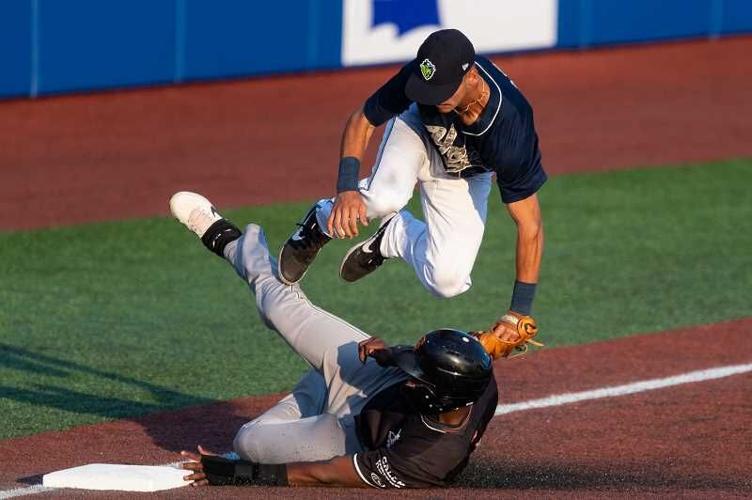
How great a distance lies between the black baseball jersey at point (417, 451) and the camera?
18.8 ft

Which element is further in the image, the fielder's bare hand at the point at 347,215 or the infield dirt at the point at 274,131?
the infield dirt at the point at 274,131

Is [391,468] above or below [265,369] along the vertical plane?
above

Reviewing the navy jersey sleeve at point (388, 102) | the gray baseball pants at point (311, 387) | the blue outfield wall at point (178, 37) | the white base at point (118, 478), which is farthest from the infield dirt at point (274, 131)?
the white base at point (118, 478)

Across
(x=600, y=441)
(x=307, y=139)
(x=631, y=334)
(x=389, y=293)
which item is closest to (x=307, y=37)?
(x=307, y=139)

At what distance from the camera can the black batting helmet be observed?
5.62 m

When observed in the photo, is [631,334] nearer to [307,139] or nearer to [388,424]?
[388,424]

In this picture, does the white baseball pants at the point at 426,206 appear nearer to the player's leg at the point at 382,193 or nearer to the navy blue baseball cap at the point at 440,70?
the player's leg at the point at 382,193

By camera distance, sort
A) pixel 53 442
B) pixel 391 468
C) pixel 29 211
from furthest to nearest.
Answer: pixel 29 211 → pixel 53 442 → pixel 391 468

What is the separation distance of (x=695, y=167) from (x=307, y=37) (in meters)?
4.82

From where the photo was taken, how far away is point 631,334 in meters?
9.26

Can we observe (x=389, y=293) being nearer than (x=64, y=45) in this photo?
Yes

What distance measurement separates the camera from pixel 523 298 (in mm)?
6508

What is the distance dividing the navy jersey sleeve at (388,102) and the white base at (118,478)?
5.78 ft

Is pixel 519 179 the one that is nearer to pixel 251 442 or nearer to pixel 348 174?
pixel 348 174
